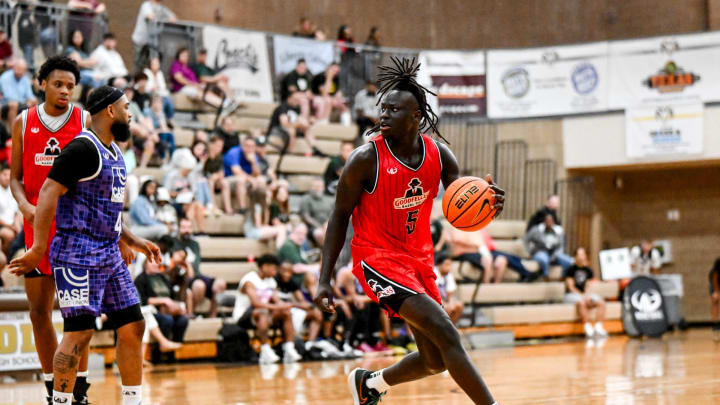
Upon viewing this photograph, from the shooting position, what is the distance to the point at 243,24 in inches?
790

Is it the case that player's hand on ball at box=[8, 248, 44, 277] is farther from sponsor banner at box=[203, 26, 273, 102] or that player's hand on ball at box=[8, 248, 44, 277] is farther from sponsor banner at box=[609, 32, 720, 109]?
sponsor banner at box=[609, 32, 720, 109]

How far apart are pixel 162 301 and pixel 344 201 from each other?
6651 mm

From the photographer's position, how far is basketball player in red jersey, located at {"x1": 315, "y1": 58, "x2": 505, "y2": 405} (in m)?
5.16

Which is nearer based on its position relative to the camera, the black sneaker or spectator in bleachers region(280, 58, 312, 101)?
the black sneaker

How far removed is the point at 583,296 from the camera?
16516 mm

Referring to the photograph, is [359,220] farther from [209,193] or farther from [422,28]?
[422,28]

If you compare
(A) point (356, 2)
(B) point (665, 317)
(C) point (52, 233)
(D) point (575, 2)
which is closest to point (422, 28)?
(A) point (356, 2)

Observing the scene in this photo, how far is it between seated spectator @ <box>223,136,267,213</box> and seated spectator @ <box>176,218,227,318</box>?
190 centimetres

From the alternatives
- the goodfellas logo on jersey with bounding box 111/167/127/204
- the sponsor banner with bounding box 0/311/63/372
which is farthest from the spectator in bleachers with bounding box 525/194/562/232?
the goodfellas logo on jersey with bounding box 111/167/127/204

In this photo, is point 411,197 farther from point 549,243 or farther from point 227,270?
point 549,243

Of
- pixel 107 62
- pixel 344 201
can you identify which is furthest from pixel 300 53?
pixel 344 201

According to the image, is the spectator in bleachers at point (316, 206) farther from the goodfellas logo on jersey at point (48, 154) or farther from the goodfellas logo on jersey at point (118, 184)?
the goodfellas logo on jersey at point (118, 184)

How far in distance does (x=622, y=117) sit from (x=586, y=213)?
2407mm

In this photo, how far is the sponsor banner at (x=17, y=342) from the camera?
9922 mm
